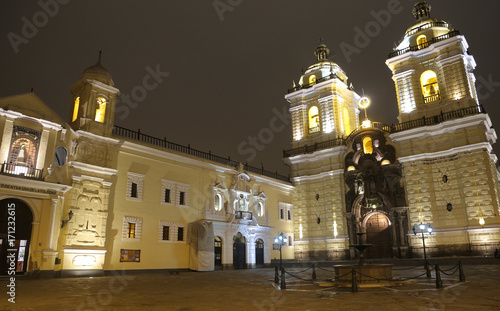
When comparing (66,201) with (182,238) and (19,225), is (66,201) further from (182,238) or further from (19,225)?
(182,238)

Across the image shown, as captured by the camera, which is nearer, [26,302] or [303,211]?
[26,302]

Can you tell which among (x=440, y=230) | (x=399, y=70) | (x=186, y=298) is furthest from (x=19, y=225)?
(x=399, y=70)

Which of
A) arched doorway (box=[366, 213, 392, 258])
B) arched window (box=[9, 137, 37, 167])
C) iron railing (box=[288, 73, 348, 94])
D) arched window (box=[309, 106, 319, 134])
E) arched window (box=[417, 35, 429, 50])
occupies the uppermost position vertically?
arched window (box=[417, 35, 429, 50])

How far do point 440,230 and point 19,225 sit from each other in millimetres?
27033

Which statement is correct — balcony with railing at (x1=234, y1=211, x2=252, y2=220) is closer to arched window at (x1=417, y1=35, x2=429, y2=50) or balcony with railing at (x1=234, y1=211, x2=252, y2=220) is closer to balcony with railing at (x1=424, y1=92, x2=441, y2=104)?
balcony with railing at (x1=424, y1=92, x2=441, y2=104)

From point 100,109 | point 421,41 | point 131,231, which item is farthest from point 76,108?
point 421,41

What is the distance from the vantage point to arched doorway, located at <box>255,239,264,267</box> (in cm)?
3101

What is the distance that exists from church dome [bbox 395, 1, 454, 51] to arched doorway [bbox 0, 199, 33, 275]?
31.2m

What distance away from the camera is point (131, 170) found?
77.9 feet

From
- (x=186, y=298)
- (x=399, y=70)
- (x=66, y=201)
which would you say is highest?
(x=399, y=70)

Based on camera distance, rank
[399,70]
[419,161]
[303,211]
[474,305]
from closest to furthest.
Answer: [474,305], [419,161], [399,70], [303,211]

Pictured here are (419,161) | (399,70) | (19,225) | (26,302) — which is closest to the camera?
(26,302)

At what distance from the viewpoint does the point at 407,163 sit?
1134 inches

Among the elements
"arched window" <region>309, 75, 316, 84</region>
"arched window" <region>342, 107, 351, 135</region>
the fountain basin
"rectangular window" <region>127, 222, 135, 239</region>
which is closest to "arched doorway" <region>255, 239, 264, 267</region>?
"rectangular window" <region>127, 222, 135, 239</region>
